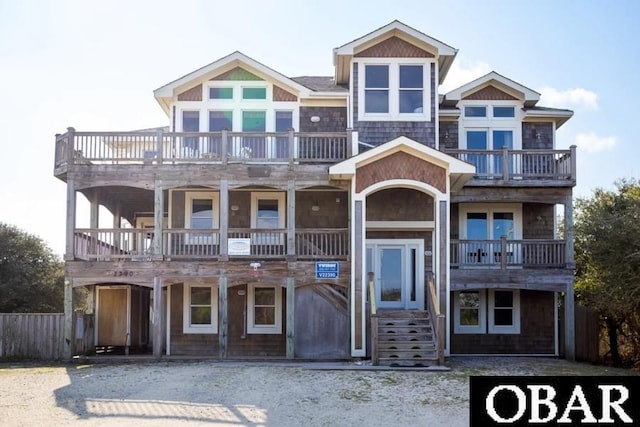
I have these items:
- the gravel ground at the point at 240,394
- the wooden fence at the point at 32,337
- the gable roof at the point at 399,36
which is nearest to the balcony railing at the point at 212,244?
the wooden fence at the point at 32,337

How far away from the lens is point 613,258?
730 inches

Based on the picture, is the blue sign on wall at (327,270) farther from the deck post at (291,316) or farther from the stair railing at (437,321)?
the stair railing at (437,321)

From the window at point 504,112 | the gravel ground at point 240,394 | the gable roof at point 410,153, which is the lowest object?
the gravel ground at point 240,394

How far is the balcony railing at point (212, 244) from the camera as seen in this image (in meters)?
20.3

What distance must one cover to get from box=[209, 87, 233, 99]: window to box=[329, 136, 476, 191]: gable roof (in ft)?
17.1

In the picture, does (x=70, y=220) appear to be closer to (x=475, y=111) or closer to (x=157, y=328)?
(x=157, y=328)

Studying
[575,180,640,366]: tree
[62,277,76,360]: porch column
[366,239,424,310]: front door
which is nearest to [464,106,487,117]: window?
[575,180,640,366]: tree

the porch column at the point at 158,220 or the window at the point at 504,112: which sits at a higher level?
the window at the point at 504,112

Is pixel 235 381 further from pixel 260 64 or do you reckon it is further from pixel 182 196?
pixel 260 64

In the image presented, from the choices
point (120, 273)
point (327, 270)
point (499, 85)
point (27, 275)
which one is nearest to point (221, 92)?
point (120, 273)

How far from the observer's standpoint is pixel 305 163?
21531mm

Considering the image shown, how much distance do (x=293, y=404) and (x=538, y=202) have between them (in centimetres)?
1197

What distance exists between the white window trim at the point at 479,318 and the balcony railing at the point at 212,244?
4.40 m

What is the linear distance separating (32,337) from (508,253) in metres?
14.9
